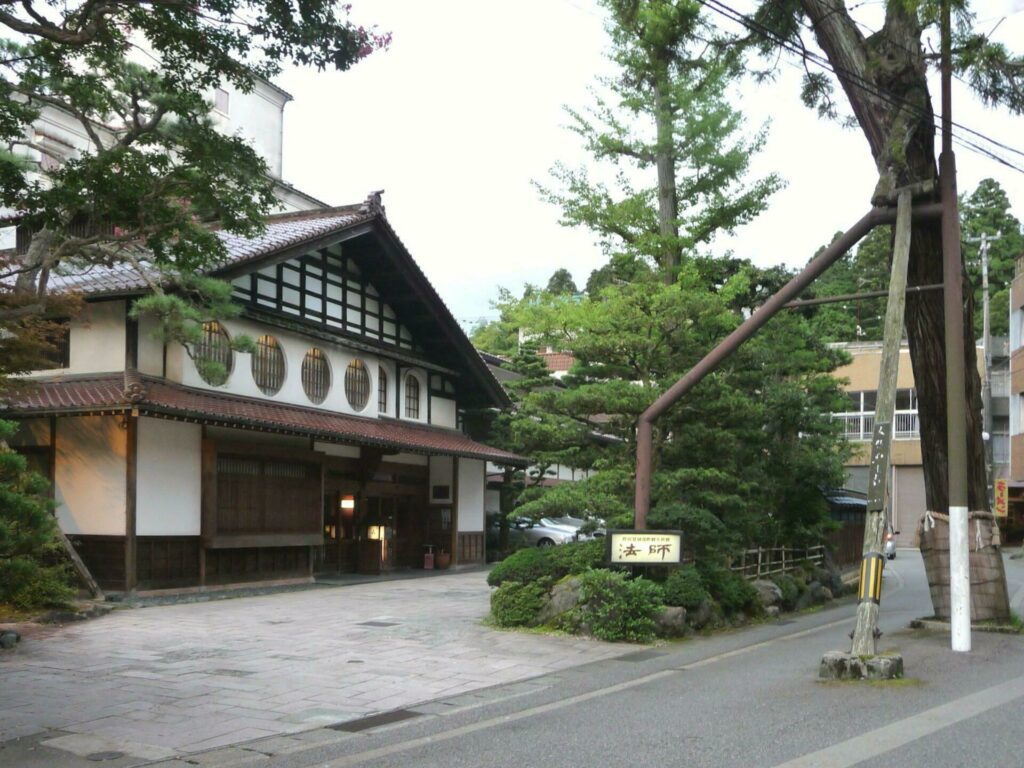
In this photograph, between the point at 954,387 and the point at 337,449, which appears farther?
the point at 337,449

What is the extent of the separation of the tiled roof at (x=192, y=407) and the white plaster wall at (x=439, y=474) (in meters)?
3.62

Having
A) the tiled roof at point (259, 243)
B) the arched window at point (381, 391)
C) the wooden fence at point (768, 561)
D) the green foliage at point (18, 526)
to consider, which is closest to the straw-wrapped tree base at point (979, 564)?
the wooden fence at point (768, 561)

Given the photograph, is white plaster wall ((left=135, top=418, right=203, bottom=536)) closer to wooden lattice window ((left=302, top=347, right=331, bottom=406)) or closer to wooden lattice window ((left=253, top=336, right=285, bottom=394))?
wooden lattice window ((left=253, top=336, right=285, bottom=394))

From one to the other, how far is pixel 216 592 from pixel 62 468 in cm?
362

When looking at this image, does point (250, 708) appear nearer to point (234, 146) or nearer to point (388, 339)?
point (234, 146)

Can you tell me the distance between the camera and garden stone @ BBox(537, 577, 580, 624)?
14.0m

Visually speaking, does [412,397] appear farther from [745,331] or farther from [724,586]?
[745,331]

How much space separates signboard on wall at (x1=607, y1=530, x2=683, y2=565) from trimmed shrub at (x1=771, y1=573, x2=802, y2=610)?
527 centimetres

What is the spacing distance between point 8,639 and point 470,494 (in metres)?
16.1

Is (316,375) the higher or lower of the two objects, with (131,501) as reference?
higher

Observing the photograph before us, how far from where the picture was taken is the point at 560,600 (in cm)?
1413

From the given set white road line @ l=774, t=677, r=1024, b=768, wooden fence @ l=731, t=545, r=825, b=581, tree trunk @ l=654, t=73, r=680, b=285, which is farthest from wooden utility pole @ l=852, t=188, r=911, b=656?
tree trunk @ l=654, t=73, r=680, b=285

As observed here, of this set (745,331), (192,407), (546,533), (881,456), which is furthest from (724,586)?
(546,533)

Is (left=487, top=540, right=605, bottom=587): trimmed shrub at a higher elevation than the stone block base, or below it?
higher
